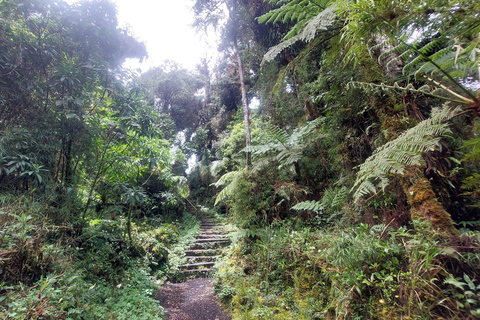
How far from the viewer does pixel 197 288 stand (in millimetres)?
4691

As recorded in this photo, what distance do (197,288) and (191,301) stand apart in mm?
635

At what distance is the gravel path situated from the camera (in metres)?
3.55

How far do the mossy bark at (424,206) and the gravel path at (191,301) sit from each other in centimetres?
318

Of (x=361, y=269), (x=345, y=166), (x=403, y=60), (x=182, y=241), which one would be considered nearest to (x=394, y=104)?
(x=403, y=60)

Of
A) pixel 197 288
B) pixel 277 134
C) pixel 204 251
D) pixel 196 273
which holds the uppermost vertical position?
pixel 277 134

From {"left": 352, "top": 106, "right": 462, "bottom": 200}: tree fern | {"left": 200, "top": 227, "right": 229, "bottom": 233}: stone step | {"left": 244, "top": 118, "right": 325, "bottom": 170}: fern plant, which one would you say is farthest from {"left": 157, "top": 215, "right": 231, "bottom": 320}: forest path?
{"left": 352, "top": 106, "right": 462, "bottom": 200}: tree fern

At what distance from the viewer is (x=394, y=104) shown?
246 cm

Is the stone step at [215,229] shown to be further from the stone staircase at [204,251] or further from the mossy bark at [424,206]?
the mossy bark at [424,206]

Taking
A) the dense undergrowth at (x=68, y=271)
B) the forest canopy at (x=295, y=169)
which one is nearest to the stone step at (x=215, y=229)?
the forest canopy at (x=295, y=169)

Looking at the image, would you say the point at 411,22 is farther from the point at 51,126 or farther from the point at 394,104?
the point at 51,126

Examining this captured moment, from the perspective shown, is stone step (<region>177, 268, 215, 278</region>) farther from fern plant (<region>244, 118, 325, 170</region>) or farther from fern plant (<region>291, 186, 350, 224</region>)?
fern plant (<region>291, 186, 350, 224</region>)

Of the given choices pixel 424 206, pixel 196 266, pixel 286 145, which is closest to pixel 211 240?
pixel 196 266

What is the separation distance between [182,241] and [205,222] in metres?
2.57

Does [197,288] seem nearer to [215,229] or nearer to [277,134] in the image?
[215,229]
